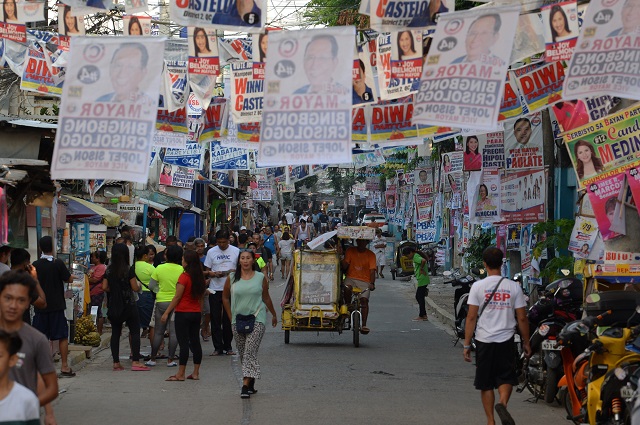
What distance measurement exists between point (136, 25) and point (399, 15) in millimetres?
3781

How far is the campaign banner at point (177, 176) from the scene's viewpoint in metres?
36.3

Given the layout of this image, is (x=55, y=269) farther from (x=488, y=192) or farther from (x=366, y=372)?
(x=488, y=192)

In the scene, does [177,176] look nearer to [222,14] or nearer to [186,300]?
[186,300]

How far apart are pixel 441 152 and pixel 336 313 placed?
14.3 metres

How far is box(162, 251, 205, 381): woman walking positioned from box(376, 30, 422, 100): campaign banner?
3.61 metres

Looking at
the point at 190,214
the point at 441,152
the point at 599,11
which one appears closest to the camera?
the point at 599,11

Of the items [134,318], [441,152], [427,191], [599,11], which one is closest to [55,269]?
[134,318]

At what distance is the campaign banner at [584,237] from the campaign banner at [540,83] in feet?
6.45

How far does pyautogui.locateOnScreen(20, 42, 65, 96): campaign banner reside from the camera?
46.8ft

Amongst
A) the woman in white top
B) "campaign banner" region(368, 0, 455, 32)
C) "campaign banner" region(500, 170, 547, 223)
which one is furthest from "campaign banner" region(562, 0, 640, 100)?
the woman in white top

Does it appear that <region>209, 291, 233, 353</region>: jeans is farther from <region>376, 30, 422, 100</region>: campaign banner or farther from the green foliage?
<region>376, 30, 422, 100</region>: campaign banner

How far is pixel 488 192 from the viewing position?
64.4 feet

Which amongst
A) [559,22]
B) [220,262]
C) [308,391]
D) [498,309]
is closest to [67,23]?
[308,391]

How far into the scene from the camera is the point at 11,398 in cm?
573
